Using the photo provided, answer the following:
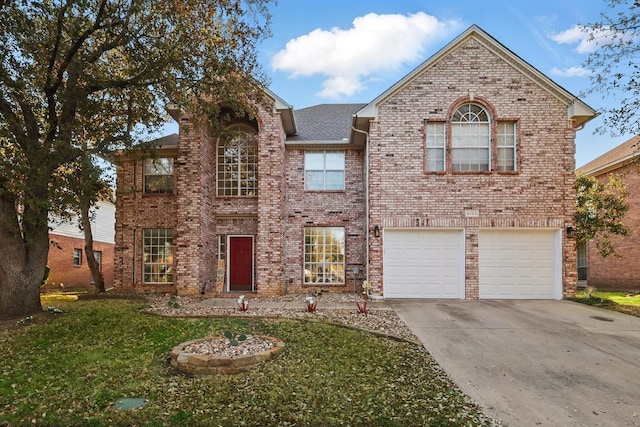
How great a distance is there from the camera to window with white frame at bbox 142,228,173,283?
46.5 feet

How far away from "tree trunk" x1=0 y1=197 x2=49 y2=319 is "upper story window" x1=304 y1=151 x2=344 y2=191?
8.19 meters

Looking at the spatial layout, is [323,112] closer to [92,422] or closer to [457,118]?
[457,118]

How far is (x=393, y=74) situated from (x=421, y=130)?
2141 mm

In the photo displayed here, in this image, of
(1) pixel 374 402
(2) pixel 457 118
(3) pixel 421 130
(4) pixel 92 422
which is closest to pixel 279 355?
(1) pixel 374 402

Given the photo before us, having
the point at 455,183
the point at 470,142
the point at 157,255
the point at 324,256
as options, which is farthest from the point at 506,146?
the point at 157,255

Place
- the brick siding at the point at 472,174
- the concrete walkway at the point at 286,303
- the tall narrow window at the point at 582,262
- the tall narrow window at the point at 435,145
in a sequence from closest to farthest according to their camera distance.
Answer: the concrete walkway at the point at 286,303 < the brick siding at the point at 472,174 < the tall narrow window at the point at 435,145 < the tall narrow window at the point at 582,262

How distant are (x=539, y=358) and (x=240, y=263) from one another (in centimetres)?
1017

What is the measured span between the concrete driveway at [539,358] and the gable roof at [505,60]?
595cm

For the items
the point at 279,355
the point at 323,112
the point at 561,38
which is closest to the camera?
the point at 279,355

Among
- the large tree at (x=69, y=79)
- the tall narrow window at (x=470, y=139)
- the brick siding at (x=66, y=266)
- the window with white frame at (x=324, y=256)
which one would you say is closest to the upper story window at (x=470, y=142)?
the tall narrow window at (x=470, y=139)

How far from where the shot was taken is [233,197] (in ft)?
46.2

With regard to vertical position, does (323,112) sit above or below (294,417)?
above

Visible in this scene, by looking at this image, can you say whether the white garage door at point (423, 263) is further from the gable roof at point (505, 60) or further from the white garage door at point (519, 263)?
the gable roof at point (505, 60)

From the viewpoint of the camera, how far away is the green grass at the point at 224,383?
4.20m
